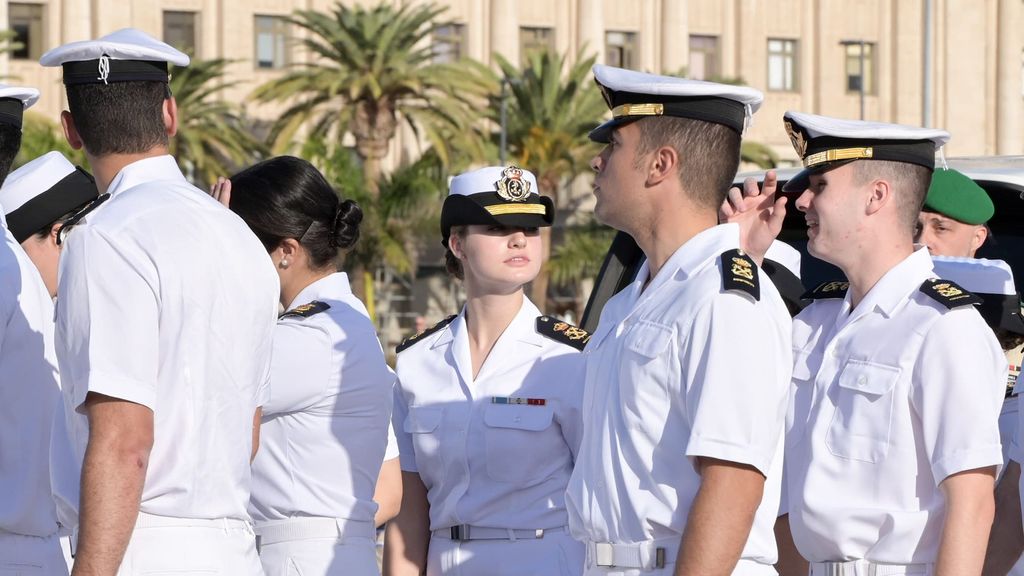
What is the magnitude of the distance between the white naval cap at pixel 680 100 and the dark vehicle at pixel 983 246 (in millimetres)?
1931

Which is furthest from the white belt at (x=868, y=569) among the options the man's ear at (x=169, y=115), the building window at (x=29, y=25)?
the building window at (x=29, y=25)

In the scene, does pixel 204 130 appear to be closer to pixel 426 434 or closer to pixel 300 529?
pixel 426 434

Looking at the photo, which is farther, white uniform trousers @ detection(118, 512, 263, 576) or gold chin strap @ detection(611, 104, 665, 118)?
gold chin strap @ detection(611, 104, 665, 118)

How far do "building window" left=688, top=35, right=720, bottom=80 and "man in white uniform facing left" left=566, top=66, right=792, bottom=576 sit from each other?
49617 mm

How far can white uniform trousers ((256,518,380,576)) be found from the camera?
4.81 m

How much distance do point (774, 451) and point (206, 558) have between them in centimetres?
132

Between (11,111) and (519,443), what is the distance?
1744 mm

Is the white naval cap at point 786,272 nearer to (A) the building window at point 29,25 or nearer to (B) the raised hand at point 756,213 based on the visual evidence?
(B) the raised hand at point 756,213

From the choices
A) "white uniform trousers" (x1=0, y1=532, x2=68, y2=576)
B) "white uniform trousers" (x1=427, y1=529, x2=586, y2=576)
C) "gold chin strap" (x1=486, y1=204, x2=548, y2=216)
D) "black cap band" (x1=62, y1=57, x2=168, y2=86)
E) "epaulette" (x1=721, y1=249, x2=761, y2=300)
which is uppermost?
"black cap band" (x1=62, y1=57, x2=168, y2=86)

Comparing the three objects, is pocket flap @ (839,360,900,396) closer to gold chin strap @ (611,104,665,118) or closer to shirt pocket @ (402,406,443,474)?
gold chin strap @ (611,104,665,118)

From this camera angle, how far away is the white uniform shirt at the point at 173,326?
3658mm

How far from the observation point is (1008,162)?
618 cm

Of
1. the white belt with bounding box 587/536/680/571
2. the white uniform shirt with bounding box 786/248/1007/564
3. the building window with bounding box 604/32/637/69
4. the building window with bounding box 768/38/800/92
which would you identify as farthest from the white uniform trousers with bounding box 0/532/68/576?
the building window with bounding box 768/38/800/92

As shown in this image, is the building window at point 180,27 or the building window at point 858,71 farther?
the building window at point 858,71
